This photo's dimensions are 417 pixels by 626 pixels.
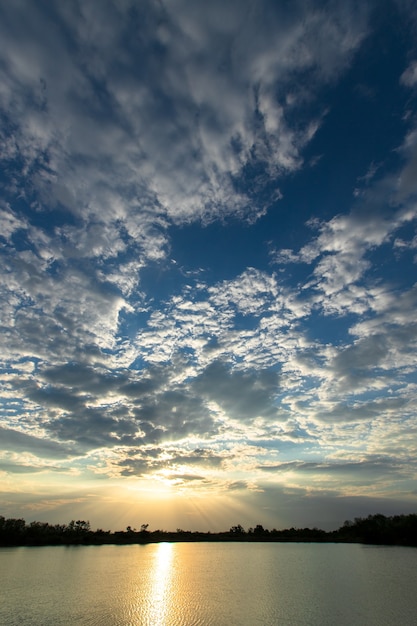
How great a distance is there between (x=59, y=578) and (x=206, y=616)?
44152mm

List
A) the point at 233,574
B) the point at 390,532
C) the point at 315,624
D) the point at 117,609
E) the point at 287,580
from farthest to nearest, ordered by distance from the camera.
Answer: the point at 390,532
the point at 233,574
the point at 287,580
the point at 117,609
the point at 315,624

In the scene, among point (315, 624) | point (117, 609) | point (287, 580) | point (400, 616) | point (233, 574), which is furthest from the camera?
point (233, 574)

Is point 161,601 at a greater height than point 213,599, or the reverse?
point 213,599

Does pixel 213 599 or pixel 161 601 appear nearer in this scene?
pixel 213 599

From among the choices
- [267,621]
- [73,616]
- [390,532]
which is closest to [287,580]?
[267,621]

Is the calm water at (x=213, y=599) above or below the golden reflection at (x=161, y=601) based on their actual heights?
above

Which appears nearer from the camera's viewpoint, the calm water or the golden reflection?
the calm water

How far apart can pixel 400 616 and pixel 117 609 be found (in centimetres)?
3106

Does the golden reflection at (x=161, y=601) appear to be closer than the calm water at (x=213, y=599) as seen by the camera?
No

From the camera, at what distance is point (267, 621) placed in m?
36.7

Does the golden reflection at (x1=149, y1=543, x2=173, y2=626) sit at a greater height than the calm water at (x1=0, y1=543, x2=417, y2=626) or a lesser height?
lesser

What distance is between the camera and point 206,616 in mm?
39312

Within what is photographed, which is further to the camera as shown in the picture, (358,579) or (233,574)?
(233,574)

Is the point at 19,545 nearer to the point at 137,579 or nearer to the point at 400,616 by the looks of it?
the point at 137,579
